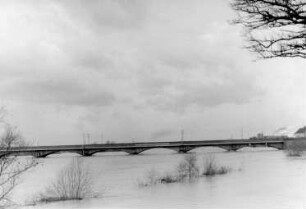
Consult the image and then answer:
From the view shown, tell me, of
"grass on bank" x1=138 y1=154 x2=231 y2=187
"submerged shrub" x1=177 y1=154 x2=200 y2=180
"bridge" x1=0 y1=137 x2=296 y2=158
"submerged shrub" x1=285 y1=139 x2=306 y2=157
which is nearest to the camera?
"grass on bank" x1=138 y1=154 x2=231 y2=187

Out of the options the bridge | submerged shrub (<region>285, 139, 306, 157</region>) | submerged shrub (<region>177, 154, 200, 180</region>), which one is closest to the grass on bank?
submerged shrub (<region>177, 154, 200, 180</region>)

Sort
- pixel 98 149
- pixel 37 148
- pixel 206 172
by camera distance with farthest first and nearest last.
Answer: pixel 98 149, pixel 37 148, pixel 206 172

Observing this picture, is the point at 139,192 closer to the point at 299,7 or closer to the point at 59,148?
the point at 299,7

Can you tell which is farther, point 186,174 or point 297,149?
point 297,149

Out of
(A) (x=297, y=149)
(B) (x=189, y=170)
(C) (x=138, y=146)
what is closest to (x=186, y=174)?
(B) (x=189, y=170)

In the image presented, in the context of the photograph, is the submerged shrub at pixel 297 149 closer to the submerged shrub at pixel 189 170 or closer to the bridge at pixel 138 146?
the bridge at pixel 138 146

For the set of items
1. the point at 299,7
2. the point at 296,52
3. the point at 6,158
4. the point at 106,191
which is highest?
the point at 299,7

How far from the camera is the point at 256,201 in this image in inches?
1147

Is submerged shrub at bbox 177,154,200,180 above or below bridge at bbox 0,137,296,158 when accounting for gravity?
below

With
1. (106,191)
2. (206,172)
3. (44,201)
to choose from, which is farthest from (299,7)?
(206,172)

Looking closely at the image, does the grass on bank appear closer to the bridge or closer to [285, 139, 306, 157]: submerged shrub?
[285, 139, 306, 157]: submerged shrub

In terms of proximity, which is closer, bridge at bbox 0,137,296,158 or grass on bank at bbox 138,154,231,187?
grass on bank at bbox 138,154,231,187

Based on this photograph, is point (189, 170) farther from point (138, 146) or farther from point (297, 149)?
point (138, 146)

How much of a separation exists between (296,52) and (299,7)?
0.97 meters
